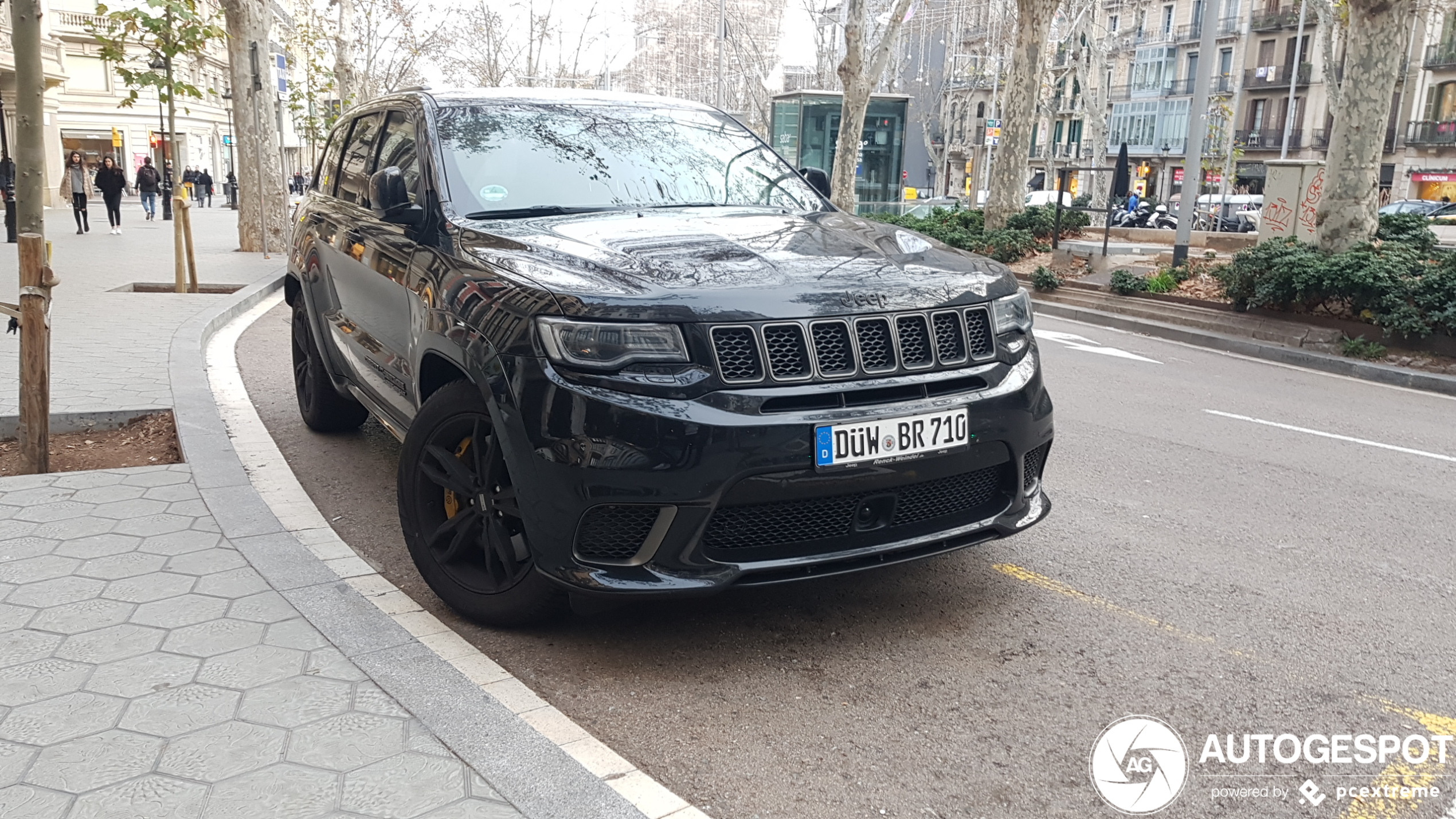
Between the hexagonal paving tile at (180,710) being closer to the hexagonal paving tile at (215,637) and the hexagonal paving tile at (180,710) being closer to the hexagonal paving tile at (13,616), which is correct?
the hexagonal paving tile at (215,637)

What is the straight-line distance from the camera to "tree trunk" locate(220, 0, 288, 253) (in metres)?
17.0

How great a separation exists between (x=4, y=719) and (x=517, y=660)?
52.9 inches

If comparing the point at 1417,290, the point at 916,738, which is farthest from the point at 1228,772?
the point at 1417,290

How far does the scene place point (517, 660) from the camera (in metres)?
3.43

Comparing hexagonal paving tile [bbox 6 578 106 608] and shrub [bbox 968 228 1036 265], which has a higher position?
shrub [bbox 968 228 1036 265]

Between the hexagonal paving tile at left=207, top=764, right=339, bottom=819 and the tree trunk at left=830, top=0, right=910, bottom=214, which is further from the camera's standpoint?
the tree trunk at left=830, top=0, right=910, bottom=214

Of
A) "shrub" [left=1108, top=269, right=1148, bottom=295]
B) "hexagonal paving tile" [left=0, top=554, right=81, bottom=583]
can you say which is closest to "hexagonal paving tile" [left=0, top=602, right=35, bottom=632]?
Answer: "hexagonal paving tile" [left=0, top=554, right=81, bottom=583]

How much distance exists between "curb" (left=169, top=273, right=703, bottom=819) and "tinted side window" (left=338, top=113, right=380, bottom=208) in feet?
4.61

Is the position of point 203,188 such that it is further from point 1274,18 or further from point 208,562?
point 1274,18

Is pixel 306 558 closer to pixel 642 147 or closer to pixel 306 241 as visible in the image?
pixel 642 147

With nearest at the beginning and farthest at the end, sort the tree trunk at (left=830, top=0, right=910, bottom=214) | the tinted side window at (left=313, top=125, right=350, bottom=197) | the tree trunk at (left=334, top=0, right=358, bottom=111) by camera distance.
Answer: the tinted side window at (left=313, top=125, right=350, bottom=197)
the tree trunk at (left=830, top=0, right=910, bottom=214)
the tree trunk at (left=334, top=0, right=358, bottom=111)

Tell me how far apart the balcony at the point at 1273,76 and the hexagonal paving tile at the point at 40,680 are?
2395 inches

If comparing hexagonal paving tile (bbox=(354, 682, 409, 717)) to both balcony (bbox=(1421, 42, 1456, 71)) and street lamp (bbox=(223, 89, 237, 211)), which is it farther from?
balcony (bbox=(1421, 42, 1456, 71))

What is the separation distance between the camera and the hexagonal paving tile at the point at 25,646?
323 centimetres
